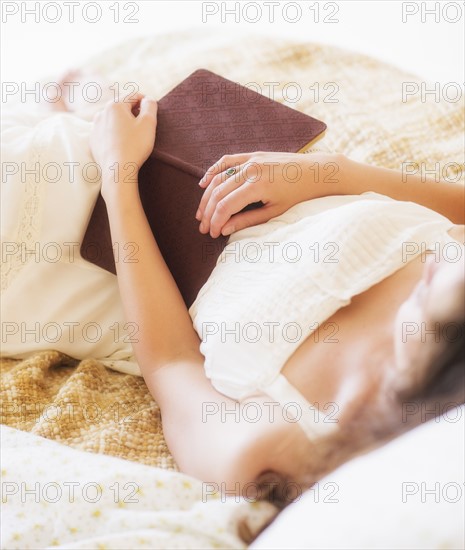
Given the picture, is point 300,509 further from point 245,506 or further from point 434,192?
point 434,192

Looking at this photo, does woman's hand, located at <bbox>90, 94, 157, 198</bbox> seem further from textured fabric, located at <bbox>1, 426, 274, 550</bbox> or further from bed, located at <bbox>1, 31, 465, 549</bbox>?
textured fabric, located at <bbox>1, 426, 274, 550</bbox>

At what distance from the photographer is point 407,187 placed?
1070mm

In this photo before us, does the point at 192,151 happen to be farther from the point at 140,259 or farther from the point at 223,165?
the point at 140,259

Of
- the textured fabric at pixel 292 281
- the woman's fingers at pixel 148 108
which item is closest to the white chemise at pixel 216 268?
the textured fabric at pixel 292 281

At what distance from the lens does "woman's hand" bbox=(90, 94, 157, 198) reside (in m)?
1.02

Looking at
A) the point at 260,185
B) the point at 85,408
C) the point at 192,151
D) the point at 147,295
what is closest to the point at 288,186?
the point at 260,185

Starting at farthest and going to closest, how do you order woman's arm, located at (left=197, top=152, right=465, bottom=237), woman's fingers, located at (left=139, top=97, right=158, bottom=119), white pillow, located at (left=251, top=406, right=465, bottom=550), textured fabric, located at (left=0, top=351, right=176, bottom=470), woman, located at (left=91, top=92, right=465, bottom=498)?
woman's fingers, located at (left=139, top=97, right=158, bottom=119)
woman's arm, located at (left=197, top=152, right=465, bottom=237)
textured fabric, located at (left=0, top=351, right=176, bottom=470)
woman, located at (left=91, top=92, right=465, bottom=498)
white pillow, located at (left=251, top=406, right=465, bottom=550)

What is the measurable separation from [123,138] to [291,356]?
0.47 m

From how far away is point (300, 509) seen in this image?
0.67m

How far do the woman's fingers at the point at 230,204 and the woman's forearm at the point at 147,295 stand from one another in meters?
0.10

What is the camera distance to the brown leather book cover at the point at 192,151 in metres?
1.00

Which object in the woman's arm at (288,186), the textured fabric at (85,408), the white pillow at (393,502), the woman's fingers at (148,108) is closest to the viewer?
the white pillow at (393,502)

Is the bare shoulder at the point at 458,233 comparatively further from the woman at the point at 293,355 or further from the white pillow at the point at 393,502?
the white pillow at the point at 393,502

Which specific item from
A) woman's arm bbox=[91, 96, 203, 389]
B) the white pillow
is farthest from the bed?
woman's arm bbox=[91, 96, 203, 389]
